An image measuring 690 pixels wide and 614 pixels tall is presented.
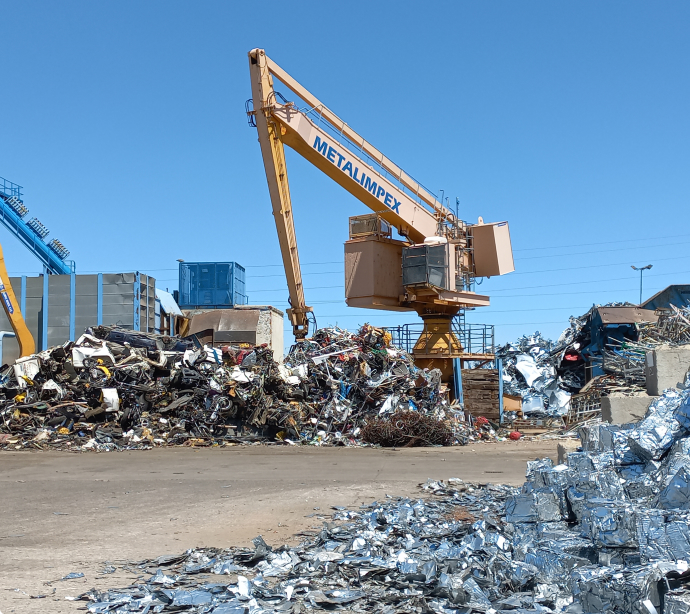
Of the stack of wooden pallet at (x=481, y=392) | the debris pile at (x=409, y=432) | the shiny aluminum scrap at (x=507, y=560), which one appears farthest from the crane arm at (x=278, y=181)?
the shiny aluminum scrap at (x=507, y=560)

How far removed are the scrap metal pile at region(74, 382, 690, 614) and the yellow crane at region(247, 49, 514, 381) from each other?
13.0m

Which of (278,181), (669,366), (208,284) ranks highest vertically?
(278,181)

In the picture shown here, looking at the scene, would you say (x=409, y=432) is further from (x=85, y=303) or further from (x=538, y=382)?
(x=85, y=303)

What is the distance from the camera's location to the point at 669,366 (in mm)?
8320

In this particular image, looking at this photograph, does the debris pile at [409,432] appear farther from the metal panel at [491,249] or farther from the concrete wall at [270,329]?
the concrete wall at [270,329]

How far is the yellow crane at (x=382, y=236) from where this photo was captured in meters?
18.9

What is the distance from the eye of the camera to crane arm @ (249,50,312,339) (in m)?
18.7

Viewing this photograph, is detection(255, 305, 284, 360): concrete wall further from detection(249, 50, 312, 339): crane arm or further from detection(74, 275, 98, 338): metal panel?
detection(74, 275, 98, 338): metal panel

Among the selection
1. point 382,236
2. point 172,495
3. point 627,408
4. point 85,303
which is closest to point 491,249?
point 382,236

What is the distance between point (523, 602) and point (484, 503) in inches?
148

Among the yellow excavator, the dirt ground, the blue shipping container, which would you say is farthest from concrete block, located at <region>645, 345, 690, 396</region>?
the blue shipping container

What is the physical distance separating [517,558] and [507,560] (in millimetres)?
83

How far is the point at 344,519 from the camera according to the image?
24.6ft

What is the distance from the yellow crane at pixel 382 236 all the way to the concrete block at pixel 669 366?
11071mm
